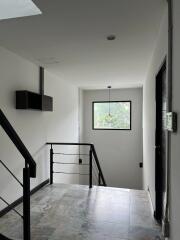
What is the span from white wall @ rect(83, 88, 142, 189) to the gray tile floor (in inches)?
110

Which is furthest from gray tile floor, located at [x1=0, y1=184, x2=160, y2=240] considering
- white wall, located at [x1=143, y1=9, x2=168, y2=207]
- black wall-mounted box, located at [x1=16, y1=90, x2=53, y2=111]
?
black wall-mounted box, located at [x1=16, y1=90, x2=53, y2=111]

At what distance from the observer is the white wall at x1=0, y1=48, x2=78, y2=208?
109 inches

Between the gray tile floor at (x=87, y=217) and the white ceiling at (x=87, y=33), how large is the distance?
7.43 ft

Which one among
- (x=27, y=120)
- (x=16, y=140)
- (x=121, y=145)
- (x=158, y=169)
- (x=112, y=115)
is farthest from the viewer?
(x=112, y=115)

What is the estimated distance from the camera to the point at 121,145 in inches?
253

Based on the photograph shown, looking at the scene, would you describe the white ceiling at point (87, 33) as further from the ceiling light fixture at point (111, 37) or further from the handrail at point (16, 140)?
the handrail at point (16, 140)

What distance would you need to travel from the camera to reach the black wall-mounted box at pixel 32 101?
117 inches

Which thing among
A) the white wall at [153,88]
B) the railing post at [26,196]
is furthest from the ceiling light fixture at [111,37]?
the railing post at [26,196]

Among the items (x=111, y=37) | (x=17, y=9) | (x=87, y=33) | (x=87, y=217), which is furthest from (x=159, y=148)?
(x=17, y=9)

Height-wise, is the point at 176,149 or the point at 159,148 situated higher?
the point at 176,149

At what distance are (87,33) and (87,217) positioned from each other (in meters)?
2.29

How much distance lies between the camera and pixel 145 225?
2.38 meters

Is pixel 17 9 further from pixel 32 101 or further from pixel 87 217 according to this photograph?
pixel 87 217

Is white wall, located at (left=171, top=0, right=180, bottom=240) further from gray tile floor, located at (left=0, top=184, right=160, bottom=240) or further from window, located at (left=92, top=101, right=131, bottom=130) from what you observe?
window, located at (left=92, top=101, right=131, bottom=130)
